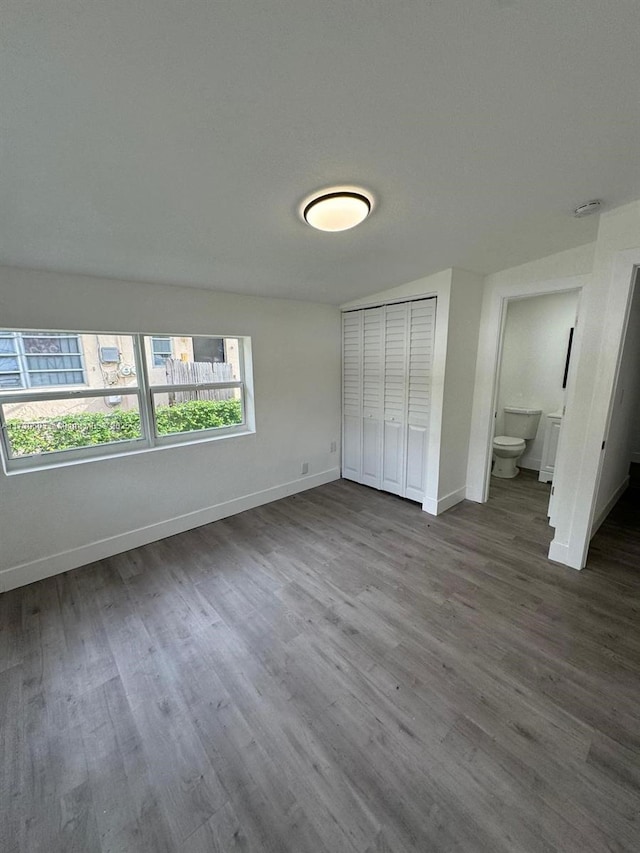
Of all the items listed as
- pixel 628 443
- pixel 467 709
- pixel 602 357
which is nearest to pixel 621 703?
pixel 467 709

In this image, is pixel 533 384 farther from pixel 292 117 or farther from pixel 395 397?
pixel 292 117

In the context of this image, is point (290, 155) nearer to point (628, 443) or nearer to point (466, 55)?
point (466, 55)

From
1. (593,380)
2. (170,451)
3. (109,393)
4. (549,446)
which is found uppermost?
(593,380)

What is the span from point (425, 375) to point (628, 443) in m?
2.78

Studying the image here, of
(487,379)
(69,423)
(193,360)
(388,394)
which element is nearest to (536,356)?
(487,379)

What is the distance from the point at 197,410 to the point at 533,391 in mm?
4153

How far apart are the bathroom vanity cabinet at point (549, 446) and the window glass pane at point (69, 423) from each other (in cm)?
437

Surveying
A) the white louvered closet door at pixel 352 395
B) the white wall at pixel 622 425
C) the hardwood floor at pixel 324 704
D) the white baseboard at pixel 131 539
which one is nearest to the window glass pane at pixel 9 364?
the white baseboard at pixel 131 539

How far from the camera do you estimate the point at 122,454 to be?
8.81 ft

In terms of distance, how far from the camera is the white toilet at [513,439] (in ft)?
13.4

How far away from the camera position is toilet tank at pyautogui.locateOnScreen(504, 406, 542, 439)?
13.9 feet

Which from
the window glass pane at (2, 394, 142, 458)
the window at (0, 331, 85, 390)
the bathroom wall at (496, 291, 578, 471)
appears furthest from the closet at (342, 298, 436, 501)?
the window at (0, 331, 85, 390)

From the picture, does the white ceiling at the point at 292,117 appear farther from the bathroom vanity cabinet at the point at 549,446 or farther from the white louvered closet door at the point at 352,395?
the bathroom vanity cabinet at the point at 549,446

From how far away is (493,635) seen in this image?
6.11 ft
